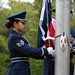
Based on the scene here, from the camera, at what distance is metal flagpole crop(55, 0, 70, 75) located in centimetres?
376

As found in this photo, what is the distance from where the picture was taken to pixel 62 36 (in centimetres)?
377

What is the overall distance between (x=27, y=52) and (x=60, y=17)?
0.65 m

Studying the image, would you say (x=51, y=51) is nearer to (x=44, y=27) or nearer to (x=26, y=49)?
(x=26, y=49)

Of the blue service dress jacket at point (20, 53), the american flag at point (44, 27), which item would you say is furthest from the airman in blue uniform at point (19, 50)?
the american flag at point (44, 27)

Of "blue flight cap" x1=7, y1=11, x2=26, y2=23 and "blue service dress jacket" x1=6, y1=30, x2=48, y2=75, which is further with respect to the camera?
"blue flight cap" x1=7, y1=11, x2=26, y2=23

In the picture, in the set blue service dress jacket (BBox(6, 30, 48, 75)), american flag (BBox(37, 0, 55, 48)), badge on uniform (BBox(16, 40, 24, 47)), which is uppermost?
american flag (BBox(37, 0, 55, 48))

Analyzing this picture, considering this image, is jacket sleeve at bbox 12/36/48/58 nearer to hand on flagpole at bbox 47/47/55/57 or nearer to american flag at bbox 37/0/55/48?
hand on flagpole at bbox 47/47/55/57

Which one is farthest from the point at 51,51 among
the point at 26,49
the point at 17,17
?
the point at 17,17

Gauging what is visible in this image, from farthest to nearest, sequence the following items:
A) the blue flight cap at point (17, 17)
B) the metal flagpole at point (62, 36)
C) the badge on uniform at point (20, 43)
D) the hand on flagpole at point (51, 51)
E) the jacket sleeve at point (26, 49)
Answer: the blue flight cap at point (17, 17)
the badge on uniform at point (20, 43)
the jacket sleeve at point (26, 49)
the hand on flagpole at point (51, 51)
the metal flagpole at point (62, 36)

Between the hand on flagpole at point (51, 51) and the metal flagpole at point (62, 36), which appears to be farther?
the hand on flagpole at point (51, 51)

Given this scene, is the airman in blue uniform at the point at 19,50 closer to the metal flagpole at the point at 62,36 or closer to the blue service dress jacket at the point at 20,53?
the blue service dress jacket at the point at 20,53

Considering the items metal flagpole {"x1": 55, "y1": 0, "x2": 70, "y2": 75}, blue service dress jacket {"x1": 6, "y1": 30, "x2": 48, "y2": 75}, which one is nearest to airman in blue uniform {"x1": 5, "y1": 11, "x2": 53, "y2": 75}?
blue service dress jacket {"x1": 6, "y1": 30, "x2": 48, "y2": 75}

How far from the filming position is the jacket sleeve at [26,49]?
162 inches

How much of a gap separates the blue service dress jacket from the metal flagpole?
35cm
